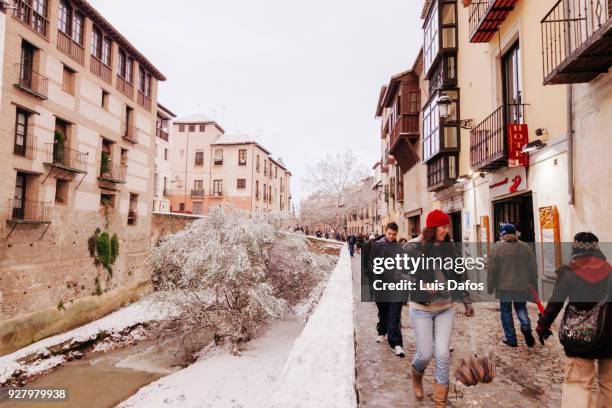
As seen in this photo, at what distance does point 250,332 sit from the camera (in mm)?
13516

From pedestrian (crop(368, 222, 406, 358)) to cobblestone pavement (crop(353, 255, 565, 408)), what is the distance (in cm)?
23

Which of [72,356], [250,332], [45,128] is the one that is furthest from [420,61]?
[72,356]

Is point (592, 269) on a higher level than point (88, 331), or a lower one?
higher

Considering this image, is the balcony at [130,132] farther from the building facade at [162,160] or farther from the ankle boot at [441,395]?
the ankle boot at [441,395]

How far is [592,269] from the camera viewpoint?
2.92m

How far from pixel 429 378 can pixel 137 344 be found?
15741mm

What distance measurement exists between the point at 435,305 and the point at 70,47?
19.7 meters

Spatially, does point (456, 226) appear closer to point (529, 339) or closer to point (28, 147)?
point (529, 339)

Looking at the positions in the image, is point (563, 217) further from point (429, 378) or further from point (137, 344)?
point (137, 344)

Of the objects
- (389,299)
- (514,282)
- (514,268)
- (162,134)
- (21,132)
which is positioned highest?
(162,134)

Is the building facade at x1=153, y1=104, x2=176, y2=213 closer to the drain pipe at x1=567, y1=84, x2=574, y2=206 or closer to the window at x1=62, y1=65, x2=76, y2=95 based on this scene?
the window at x1=62, y1=65, x2=76, y2=95

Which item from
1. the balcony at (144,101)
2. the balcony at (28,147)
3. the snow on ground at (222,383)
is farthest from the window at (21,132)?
the snow on ground at (222,383)

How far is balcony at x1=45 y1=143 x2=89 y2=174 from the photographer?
1572 cm

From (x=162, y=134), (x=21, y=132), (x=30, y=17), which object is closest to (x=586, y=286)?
(x=21, y=132)
